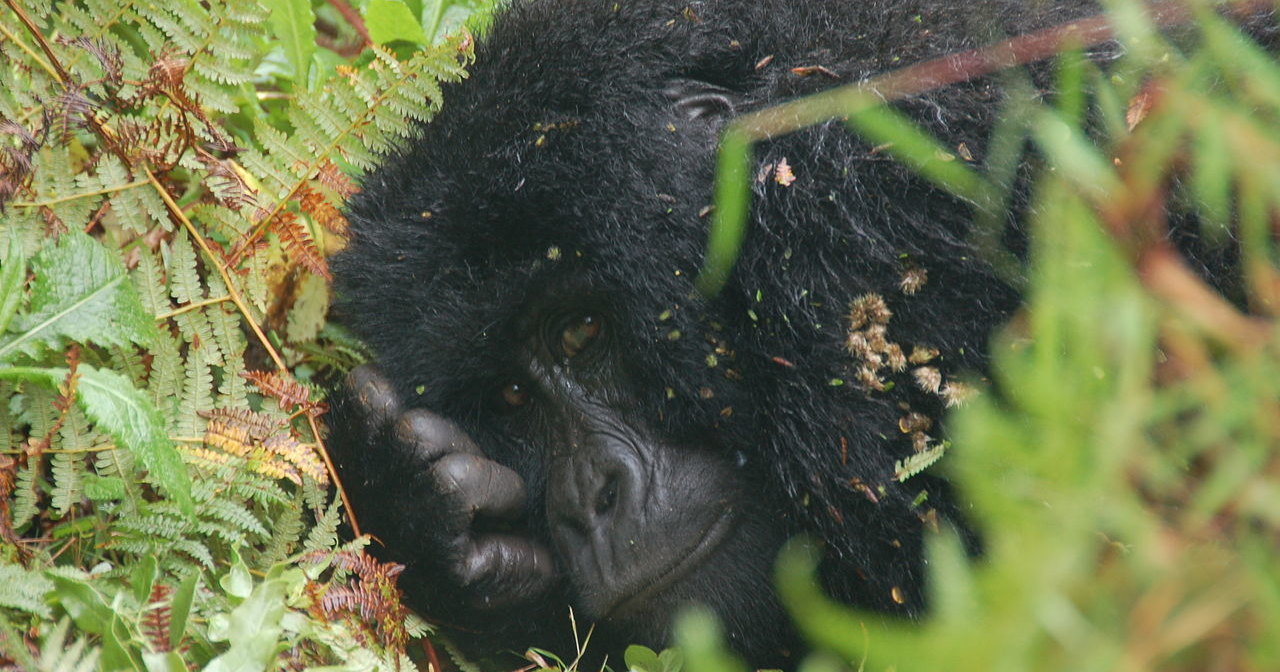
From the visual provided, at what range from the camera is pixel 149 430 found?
2.36 metres

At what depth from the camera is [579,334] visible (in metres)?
2.81

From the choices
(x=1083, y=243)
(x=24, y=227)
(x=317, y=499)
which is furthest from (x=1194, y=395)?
(x=24, y=227)

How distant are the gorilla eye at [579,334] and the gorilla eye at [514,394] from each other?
0.68 ft

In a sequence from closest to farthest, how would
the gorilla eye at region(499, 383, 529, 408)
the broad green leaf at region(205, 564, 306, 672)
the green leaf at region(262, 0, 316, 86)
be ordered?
the broad green leaf at region(205, 564, 306, 672)
the gorilla eye at region(499, 383, 529, 408)
the green leaf at region(262, 0, 316, 86)

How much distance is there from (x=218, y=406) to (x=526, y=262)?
788 mm

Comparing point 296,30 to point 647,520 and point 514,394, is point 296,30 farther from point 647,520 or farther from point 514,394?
point 647,520

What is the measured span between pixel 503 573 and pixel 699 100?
120 cm

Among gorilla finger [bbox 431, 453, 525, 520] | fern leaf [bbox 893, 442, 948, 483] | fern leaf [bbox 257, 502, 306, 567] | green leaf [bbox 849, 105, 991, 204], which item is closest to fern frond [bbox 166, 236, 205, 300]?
fern leaf [bbox 257, 502, 306, 567]

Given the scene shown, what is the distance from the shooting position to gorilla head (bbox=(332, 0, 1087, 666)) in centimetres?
246

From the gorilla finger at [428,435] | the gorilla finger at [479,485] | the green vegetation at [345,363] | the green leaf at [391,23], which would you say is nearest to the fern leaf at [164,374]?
the green vegetation at [345,363]

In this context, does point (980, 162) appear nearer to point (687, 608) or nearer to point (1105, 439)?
point (687, 608)

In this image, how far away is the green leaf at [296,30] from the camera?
11.7 ft

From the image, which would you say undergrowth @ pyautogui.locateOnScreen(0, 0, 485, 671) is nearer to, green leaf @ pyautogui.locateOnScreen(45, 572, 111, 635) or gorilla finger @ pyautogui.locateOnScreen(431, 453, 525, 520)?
green leaf @ pyautogui.locateOnScreen(45, 572, 111, 635)

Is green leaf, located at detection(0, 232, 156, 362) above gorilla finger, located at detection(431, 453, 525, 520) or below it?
above
